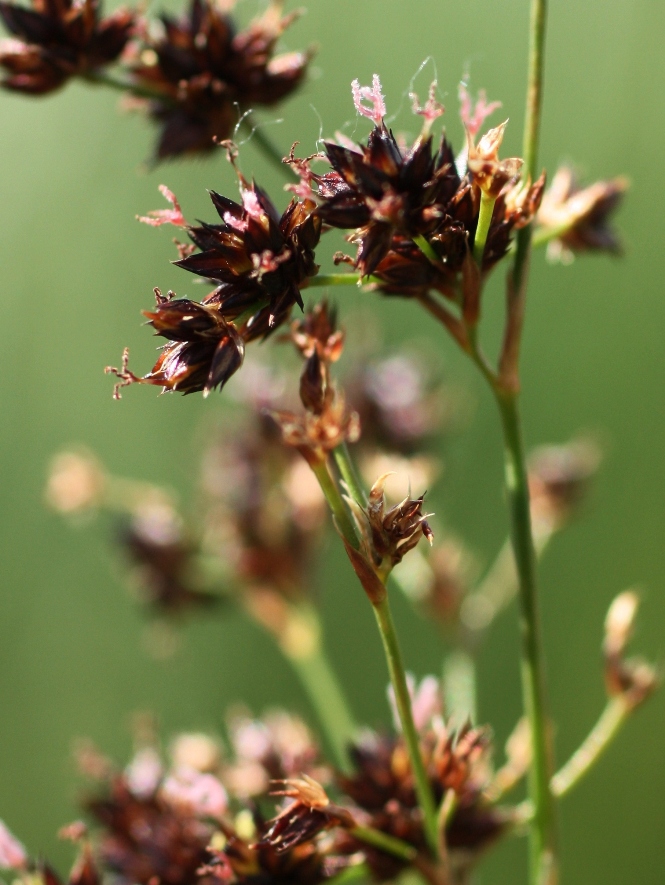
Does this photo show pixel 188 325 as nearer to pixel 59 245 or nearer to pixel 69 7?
pixel 69 7

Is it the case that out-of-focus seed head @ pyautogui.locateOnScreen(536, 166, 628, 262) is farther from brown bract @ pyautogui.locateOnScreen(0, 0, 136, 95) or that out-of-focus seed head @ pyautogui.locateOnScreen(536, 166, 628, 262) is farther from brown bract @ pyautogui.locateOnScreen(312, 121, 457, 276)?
brown bract @ pyautogui.locateOnScreen(0, 0, 136, 95)

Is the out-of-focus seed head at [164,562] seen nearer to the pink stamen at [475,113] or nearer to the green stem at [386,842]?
the green stem at [386,842]

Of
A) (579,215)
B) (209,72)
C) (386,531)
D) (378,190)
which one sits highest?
(209,72)

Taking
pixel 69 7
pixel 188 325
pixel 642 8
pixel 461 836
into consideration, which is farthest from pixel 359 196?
pixel 642 8

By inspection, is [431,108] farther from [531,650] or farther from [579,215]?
[531,650]

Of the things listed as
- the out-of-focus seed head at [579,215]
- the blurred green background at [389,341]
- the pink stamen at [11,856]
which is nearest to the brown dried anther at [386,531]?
the out-of-focus seed head at [579,215]

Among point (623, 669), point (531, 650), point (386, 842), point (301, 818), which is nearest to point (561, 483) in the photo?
point (623, 669)

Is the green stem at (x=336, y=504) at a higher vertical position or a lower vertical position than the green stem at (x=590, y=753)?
higher
